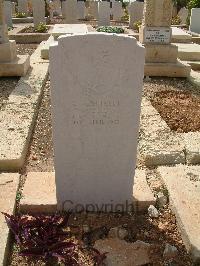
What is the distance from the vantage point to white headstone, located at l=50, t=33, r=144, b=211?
2275 mm

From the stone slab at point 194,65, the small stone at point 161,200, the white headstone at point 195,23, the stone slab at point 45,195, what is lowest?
the small stone at point 161,200

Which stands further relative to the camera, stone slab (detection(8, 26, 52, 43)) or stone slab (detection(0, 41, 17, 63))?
stone slab (detection(8, 26, 52, 43))

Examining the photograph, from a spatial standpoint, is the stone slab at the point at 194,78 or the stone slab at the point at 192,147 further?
the stone slab at the point at 194,78

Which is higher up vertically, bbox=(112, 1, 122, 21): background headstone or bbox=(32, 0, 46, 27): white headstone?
bbox=(112, 1, 122, 21): background headstone

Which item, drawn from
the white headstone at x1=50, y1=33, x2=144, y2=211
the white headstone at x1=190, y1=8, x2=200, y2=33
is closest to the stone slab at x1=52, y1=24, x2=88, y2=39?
the white headstone at x1=190, y1=8, x2=200, y2=33

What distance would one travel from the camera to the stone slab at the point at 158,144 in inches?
142

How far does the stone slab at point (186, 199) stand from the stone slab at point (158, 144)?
0.21m

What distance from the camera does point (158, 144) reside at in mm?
3840

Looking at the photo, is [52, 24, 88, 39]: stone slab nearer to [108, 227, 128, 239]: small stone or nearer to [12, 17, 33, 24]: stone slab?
[108, 227, 128, 239]: small stone

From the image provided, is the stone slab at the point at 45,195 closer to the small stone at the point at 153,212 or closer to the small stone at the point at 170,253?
the small stone at the point at 153,212

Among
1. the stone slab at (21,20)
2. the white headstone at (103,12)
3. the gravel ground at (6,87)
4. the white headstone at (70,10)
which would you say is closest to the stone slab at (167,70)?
the gravel ground at (6,87)

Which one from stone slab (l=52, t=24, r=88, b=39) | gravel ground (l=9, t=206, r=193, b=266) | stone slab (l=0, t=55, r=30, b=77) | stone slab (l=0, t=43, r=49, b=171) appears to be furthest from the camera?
stone slab (l=52, t=24, r=88, b=39)

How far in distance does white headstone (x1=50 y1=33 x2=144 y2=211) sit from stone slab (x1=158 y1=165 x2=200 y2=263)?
448mm

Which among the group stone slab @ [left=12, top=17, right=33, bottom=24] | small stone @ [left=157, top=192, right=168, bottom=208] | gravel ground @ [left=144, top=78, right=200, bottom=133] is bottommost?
small stone @ [left=157, top=192, right=168, bottom=208]
